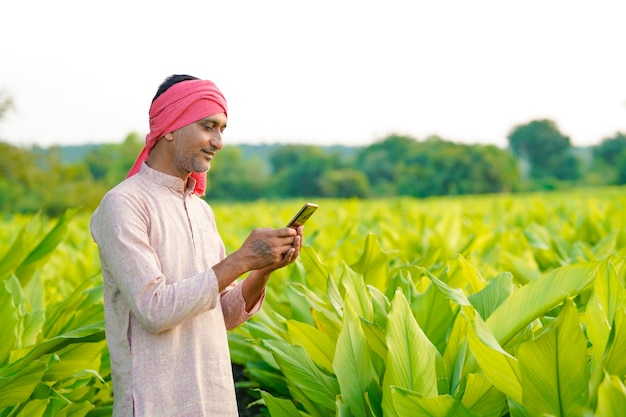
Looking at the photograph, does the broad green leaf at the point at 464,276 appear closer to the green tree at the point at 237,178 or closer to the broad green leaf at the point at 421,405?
the broad green leaf at the point at 421,405

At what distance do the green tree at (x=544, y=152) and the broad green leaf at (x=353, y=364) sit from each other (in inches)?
3765

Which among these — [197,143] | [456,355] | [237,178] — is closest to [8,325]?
[197,143]

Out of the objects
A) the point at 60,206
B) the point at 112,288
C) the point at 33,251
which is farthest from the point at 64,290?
the point at 60,206

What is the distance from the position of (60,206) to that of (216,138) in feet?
153

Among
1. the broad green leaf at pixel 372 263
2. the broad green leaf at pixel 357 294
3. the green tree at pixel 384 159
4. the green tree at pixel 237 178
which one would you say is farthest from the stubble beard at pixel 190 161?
the green tree at pixel 384 159

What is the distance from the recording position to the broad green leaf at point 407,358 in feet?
5.58

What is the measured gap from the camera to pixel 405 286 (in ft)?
8.21

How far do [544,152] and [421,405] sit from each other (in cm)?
10132

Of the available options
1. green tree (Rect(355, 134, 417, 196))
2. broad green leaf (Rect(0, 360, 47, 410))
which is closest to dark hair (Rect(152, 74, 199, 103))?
broad green leaf (Rect(0, 360, 47, 410))

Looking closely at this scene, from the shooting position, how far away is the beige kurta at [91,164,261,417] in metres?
1.60

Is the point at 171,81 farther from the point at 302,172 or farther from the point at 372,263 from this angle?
the point at 302,172

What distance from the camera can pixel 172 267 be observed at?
173 centimetres

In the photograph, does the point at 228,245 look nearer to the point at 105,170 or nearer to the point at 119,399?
the point at 119,399

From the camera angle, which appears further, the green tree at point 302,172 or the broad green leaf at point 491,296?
the green tree at point 302,172
